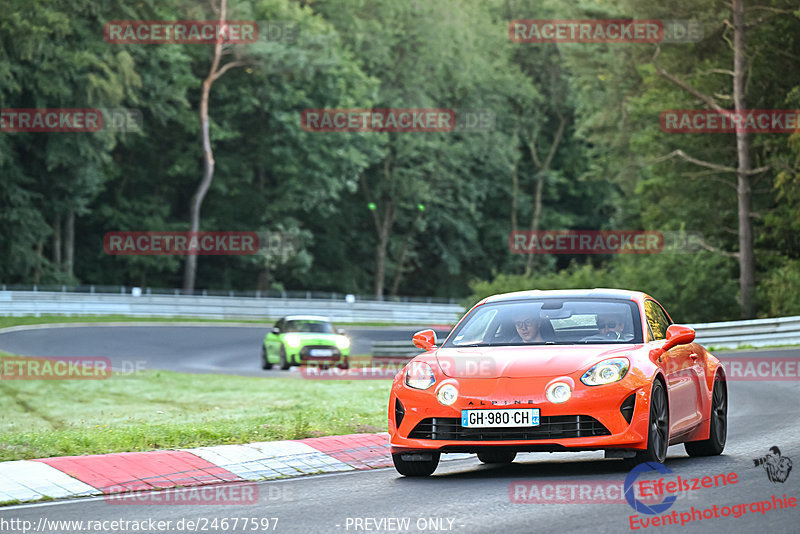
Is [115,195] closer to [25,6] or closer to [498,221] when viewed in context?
[25,6]

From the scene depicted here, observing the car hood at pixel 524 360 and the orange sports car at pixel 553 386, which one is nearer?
the orange sports car at pixel 553 386

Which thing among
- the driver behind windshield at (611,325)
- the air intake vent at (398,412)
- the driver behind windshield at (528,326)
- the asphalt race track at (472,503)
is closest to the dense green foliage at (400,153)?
the driver behind windshield at (611,325)

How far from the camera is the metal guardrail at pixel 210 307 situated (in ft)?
174

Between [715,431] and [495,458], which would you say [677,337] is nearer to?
[715,431]

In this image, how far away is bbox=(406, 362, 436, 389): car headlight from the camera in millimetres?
9984

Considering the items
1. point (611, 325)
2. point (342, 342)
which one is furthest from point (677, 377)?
point (342, 342)

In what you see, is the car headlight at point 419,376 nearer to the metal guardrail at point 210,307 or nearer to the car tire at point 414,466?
the car tire at point 414,466

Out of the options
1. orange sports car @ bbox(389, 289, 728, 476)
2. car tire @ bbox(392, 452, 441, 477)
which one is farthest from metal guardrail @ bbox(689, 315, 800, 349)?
car tire @ bbox(392, 452, 441, 477)

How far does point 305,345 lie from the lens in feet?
109

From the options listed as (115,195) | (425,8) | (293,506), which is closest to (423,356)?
(293,506)

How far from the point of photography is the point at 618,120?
52062 millimetres

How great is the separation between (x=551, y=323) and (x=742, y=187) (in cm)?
2792

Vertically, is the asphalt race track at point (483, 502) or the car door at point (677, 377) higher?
the car door at point (677, 377)

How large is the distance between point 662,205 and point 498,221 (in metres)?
44.4
